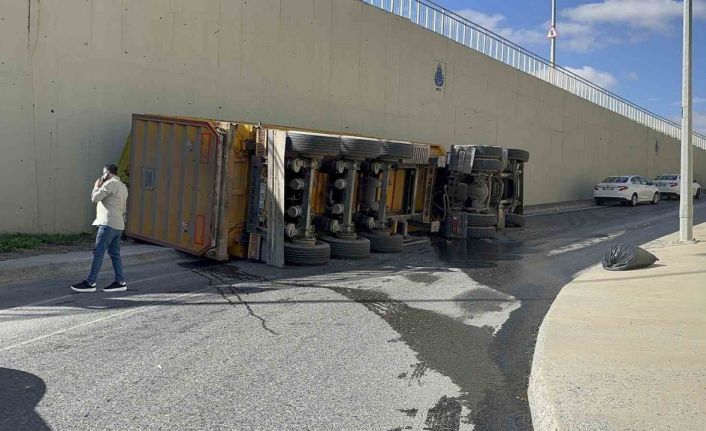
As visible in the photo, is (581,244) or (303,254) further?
(581,244)

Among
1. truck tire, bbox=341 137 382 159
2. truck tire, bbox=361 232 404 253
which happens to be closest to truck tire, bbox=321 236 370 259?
truck tire, bbox=361 232 404 253

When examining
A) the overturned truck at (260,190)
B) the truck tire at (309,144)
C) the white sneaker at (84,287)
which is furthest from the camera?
the overturned truck at (260,190)

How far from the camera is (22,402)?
14.5 feet

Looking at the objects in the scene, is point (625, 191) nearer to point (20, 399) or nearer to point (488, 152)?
point (488, 152)

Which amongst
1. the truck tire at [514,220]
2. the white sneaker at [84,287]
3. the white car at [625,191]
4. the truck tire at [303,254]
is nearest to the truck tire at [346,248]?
the truck tire at [303,254]

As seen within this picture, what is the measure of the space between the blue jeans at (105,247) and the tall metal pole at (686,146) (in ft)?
36.5

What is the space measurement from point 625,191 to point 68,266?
86.9 feet

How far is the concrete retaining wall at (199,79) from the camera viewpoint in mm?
11266

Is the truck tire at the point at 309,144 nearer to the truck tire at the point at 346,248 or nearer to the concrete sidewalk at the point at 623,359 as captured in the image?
the truck tire at the point at 346,248

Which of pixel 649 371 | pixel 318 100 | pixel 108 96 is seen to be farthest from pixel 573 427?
pixel 318 100

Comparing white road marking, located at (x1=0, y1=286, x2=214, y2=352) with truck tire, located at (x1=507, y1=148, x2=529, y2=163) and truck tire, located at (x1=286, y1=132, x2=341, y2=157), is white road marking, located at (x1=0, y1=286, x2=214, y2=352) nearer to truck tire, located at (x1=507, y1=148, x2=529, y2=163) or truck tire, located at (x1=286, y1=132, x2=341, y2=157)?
truck tire, located at (x1=286, y1=132, x2=341, y2=157)

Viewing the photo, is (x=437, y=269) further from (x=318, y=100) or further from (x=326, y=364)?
(x=318, y=100)

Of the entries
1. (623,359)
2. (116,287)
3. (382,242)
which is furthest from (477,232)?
(623,359)

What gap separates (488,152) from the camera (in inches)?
611
